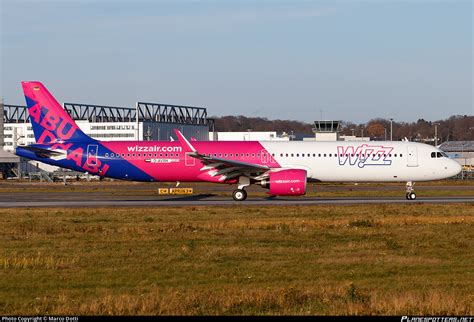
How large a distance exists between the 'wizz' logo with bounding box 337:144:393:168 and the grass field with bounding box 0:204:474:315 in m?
12.7

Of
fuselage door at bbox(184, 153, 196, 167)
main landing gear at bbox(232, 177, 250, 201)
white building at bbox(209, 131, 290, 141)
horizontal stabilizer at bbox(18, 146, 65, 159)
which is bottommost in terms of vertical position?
main landing gear at bbox(232, 177, 250, 201)

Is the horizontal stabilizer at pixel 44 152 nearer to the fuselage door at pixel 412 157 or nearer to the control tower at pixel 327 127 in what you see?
the fuselage door at pixel 412 157

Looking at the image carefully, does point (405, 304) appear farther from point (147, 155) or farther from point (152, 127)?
point (152, 127)

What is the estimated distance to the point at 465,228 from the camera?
28812mm

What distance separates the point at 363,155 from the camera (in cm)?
4756

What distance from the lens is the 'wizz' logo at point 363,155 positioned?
47500mm

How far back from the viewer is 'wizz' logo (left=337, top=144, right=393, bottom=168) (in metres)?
47.5

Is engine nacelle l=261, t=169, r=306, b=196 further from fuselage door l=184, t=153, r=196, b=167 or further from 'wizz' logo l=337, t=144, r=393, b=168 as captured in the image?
fuselage door l=184, t=153, r=196, b=167

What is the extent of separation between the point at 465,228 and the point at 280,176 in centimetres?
1687

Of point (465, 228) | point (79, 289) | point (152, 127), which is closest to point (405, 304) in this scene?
point (79, 289)

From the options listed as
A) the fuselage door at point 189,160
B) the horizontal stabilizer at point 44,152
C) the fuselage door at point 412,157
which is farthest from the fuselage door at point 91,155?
the fuselage door at point 412,157

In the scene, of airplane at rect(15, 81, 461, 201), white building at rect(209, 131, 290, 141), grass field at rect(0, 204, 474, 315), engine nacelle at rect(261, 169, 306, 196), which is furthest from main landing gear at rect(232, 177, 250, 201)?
white building at rect(209, 131, 290, 141)

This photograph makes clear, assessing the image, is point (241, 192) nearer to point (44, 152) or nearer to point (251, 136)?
point (44, 152)

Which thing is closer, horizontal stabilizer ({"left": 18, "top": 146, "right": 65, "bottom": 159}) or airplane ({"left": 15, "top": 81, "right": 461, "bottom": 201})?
horizontal stabilizer ({"left": 18, "top": 146, "right": 65, "bottom": 159})
